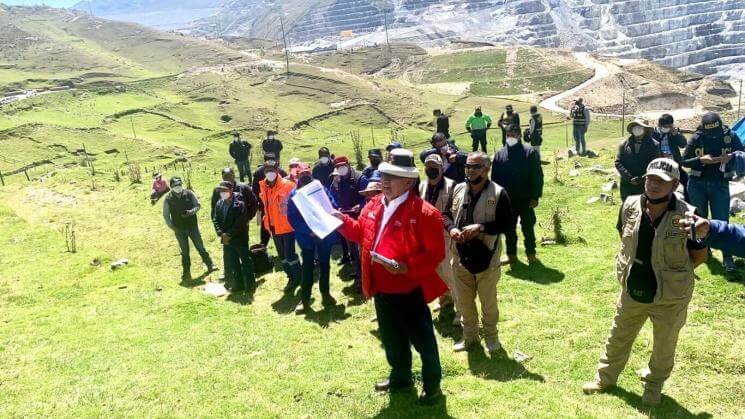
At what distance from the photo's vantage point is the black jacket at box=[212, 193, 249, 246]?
9297 millimetres

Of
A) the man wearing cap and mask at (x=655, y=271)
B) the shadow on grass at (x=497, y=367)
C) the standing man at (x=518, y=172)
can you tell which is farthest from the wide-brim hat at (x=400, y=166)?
the standing man at (x=518, y=172)

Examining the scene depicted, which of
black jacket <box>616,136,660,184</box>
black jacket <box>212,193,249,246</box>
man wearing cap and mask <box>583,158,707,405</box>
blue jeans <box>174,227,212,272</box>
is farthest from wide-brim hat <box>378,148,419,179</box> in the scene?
blue jeans <box>174,227,212,272</box>

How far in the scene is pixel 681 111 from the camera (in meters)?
48.9

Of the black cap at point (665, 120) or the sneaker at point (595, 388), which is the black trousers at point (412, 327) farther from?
the black cap at point (665, 120)

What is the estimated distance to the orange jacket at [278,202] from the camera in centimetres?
933

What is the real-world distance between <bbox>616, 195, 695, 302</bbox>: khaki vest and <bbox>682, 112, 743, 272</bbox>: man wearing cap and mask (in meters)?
3.67

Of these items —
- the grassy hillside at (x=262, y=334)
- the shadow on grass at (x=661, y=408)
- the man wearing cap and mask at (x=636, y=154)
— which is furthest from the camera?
the man wearing cap and mask at (x=636, y=154)

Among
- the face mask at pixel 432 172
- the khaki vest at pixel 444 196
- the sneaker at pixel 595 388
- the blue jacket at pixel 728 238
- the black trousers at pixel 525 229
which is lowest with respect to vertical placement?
the sneaker at pixel 595 388

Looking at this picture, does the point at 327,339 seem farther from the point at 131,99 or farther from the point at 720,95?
the point at 720,95

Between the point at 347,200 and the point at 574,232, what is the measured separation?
15.5 feet

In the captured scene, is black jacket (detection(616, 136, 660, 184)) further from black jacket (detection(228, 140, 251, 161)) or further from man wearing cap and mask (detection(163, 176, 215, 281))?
black jacket (detection(228, 140, 251, 161))

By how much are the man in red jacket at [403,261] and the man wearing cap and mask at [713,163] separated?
496 centimetres

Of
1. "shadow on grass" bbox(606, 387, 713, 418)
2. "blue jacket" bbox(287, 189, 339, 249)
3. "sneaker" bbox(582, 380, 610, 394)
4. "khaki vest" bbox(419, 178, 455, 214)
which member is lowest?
"shadow on grass" bbox(606, 387, 713, 418)

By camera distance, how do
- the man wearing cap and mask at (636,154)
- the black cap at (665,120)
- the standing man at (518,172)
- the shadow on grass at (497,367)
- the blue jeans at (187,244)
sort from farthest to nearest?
the blue jeans at (187,244) < the black cap at (665,120) < the standing man at (518,172) < the man wearing cap and mask at (636,154) < the shadow on grass at (497,367)
